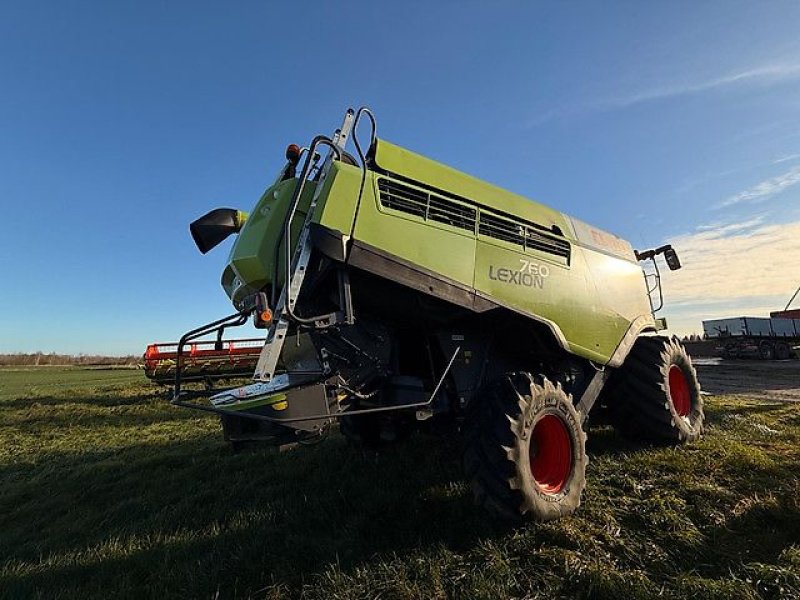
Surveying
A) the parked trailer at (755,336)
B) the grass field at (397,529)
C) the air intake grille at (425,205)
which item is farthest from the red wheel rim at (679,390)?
the parked trailer at (755,336)

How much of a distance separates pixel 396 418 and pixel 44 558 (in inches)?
123

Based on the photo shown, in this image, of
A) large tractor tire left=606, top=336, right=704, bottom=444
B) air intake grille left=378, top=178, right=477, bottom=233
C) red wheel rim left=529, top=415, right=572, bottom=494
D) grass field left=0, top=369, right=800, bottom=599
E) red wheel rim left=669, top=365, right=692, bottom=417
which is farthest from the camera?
red wheel rim left=669, top=365, right=692, bottom=417

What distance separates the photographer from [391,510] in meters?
A: 3.93

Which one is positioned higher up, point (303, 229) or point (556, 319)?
point (303, 229)

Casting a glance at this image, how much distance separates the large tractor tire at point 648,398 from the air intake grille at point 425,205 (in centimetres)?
285

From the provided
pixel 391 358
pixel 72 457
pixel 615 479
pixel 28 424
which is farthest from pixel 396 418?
pixel 28 424

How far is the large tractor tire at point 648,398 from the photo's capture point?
16.7 feet

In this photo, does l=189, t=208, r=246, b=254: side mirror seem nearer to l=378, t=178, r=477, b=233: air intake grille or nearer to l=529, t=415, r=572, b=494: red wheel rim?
l=378, t=178, r=477, b=233: air intake grille

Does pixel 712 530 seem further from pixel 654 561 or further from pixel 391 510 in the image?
pixel 391 510

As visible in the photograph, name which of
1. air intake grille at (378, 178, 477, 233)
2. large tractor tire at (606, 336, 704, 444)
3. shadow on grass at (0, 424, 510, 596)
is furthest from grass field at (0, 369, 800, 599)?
air intake grille at (378, 178, 477, 233)

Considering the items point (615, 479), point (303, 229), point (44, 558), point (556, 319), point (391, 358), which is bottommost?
point (44, 558)

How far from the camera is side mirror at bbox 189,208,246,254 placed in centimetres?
395

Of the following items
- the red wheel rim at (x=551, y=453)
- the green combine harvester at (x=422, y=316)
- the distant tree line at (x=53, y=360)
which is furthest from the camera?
the distant tree line at (x=53, y=360)

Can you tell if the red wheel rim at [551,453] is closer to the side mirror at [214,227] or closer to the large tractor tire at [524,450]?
the large tractor tire at [524,450]
